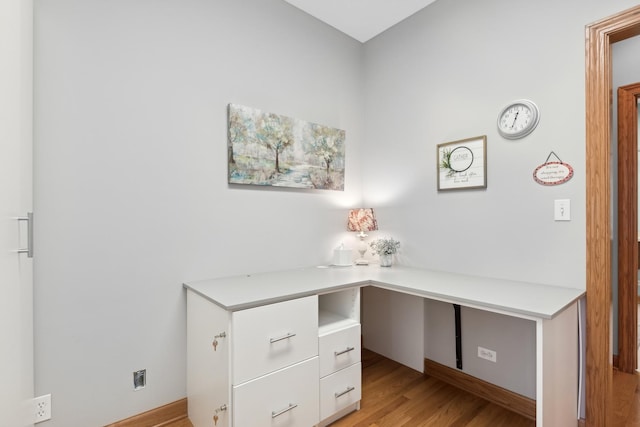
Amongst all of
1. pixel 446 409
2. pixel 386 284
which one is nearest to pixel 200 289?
pixel 386 284

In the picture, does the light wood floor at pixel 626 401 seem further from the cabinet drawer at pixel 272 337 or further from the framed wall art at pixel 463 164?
the cabinet drawer at pixel 272 337

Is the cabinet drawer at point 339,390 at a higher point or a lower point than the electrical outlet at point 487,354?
lower

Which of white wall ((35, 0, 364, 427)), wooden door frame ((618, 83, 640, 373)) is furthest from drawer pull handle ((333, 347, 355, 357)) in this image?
wooden door frame ((618, 83, 640, 373))

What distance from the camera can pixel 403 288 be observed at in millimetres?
1669

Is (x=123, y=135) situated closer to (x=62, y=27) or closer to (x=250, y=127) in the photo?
(x=62, y=27)

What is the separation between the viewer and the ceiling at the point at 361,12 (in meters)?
2.24

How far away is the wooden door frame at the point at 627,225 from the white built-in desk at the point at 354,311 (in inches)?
45.2

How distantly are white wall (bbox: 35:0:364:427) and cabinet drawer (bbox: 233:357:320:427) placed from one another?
616mm

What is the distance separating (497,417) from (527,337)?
18.9 inches

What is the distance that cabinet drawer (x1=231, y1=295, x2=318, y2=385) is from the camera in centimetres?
134

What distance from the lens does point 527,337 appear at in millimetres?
1781

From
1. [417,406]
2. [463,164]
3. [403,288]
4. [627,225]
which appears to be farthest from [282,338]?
[627,225]

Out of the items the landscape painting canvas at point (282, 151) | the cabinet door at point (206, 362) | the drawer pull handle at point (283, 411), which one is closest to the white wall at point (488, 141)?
the landscape painting canvas at point (282, 151)

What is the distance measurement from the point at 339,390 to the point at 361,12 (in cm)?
260
